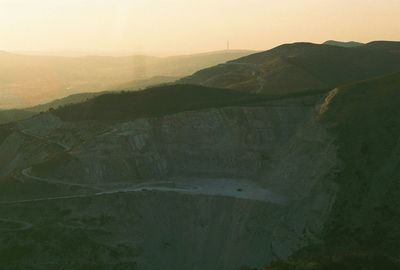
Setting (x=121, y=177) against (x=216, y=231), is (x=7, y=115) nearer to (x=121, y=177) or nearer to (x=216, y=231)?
(x=121, y=177)

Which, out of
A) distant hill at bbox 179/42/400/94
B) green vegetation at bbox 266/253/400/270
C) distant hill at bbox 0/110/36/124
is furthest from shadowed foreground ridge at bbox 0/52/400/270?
distant hill at bbox 0/110/36/124

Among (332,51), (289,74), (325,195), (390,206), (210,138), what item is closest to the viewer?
(390,206)

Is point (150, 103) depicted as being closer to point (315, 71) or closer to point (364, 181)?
point (364, 181)

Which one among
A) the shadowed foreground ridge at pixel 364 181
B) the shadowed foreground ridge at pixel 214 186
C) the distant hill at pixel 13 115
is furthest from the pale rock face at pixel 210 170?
the distant hill at pixel 13 115

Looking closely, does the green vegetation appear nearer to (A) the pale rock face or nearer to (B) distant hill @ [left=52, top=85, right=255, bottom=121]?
(A) the pale rock face

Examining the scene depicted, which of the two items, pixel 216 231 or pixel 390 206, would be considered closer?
pixel 390 206

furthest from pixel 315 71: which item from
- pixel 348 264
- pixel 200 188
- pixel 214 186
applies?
pixel 348 264

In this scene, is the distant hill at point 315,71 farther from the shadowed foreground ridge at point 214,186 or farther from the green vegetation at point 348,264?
the green vegetation at point 348,264

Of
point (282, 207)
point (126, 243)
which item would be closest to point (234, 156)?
point (282, 207)
